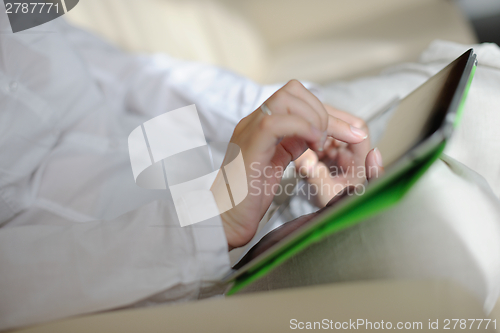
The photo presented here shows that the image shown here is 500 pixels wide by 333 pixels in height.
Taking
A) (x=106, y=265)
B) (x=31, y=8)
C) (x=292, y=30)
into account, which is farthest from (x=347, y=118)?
(x=292, y=30)

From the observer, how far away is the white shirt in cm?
24

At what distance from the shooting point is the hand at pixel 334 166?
8.9 inches

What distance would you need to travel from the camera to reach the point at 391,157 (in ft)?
0.65

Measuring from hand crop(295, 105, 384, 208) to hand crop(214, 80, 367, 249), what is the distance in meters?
0.01

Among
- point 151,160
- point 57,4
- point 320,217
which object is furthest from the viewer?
point 57,4

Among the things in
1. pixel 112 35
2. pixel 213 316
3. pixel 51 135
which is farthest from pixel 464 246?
pixel 112 35

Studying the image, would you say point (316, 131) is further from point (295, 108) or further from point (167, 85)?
point (167, 85)

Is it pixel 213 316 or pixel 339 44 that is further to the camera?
pixel 339 44

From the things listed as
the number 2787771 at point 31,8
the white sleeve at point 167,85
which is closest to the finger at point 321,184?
the white sleeve at point 167,85

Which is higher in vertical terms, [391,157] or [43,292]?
[391,157]

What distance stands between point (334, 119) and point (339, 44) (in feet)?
1.83

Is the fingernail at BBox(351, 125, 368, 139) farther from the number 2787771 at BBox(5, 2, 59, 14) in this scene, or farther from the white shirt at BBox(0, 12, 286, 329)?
the number 2787771 at BBox(5, 2, 59, 14)

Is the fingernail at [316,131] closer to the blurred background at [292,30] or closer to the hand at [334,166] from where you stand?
the hand at [334,166]

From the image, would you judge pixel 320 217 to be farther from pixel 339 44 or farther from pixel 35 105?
pixel 339 44
